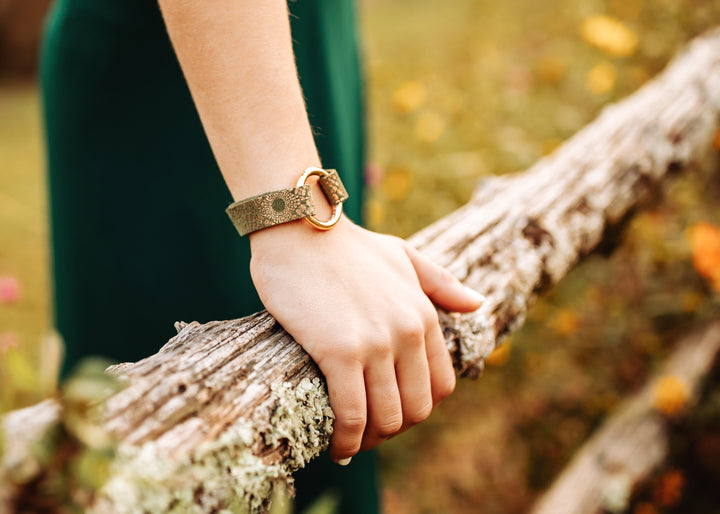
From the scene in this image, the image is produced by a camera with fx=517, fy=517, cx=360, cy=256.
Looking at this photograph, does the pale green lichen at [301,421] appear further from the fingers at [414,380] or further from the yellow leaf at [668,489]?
the yellow leaf at [668,489]

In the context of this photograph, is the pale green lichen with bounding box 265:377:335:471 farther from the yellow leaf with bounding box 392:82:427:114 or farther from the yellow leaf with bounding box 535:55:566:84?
the yellow leaf with bounding box 535:55:566:84

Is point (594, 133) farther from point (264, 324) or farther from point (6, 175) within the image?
point (6, 175)

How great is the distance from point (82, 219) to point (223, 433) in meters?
1.03

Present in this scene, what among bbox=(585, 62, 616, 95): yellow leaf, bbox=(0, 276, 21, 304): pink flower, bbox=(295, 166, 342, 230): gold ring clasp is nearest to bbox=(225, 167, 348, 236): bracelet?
bbox=(295, 166, 342, 230): gold ring clasp

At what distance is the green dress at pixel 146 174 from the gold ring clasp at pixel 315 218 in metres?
0.50

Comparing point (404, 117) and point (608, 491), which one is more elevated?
point (404, 117)

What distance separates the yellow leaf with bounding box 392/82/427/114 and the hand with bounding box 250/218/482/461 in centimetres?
→ 179

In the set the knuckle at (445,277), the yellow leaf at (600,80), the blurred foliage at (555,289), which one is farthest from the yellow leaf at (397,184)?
the knuckle at (445,277)

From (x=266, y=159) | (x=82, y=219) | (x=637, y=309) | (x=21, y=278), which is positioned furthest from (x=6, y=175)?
(x=637, y=309)

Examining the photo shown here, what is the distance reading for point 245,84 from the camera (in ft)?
2.47

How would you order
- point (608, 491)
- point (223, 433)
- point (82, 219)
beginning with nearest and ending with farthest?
point (223, 433), point (82, 219), point (608, 491)

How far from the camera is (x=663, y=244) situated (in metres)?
1.91

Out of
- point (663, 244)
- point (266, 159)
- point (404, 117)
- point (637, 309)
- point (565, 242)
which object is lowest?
point (637, 309)

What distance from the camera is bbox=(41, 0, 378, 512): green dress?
1.21m
